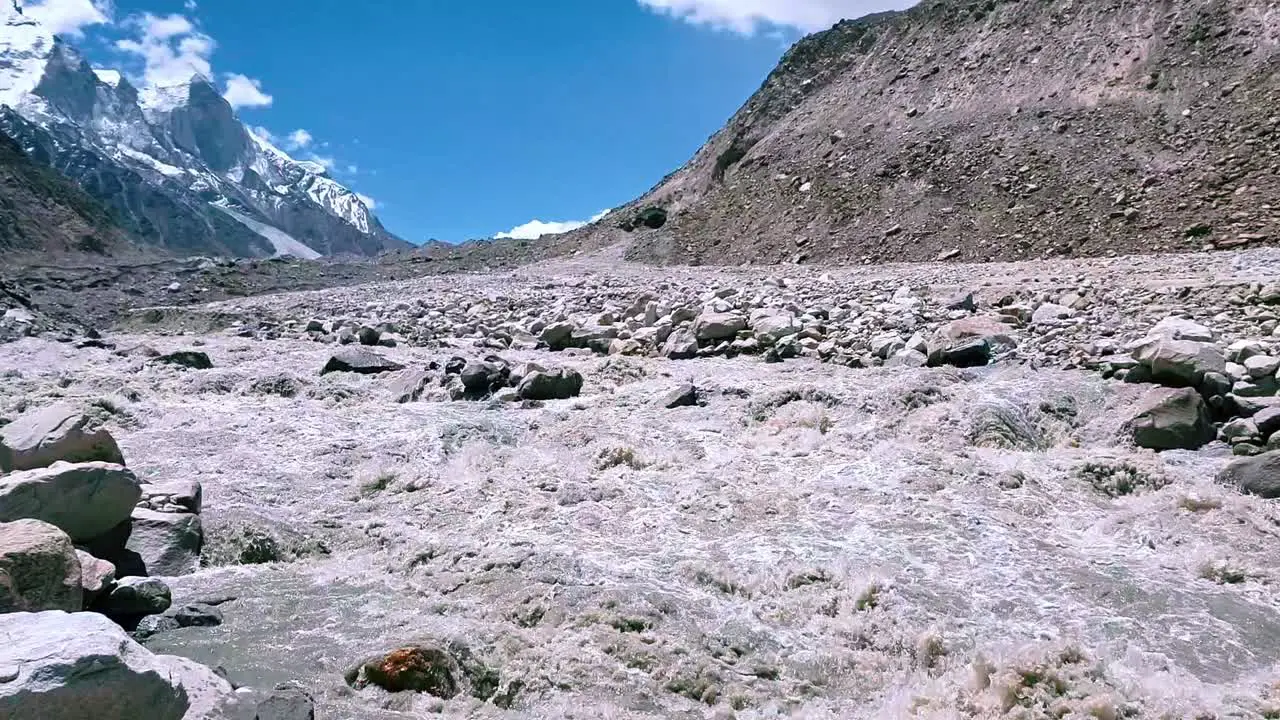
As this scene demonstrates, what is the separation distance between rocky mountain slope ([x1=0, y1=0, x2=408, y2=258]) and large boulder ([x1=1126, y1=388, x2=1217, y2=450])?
85.4 metres

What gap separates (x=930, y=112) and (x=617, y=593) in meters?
28.3

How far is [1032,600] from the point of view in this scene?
19.6 ft

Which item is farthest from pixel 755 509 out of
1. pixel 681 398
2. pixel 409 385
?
pixel 409 385

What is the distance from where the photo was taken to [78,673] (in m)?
3.32

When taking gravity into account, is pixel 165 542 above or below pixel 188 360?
below

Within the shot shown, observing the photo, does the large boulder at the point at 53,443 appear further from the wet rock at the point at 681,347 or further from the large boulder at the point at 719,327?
the large boulder at the point at 719,327

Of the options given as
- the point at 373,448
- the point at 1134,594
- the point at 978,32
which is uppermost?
the point at 978,32

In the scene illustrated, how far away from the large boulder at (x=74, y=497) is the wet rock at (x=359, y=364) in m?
6.67

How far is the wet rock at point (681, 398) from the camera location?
10.5 m

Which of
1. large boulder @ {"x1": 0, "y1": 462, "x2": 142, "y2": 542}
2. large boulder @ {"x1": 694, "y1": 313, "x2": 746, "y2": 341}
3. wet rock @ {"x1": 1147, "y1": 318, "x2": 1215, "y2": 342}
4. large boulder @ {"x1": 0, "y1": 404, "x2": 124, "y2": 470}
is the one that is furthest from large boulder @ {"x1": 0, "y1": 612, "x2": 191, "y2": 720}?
large boulder @ {"x1": 694, "y1": 313, "x2": 746, "y2": 341}

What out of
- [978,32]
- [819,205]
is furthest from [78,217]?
[978,32]

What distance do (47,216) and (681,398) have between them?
56808 millimetres

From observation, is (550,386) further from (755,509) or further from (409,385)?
(755,509)

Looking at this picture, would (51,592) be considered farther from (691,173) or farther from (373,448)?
(691,173)
